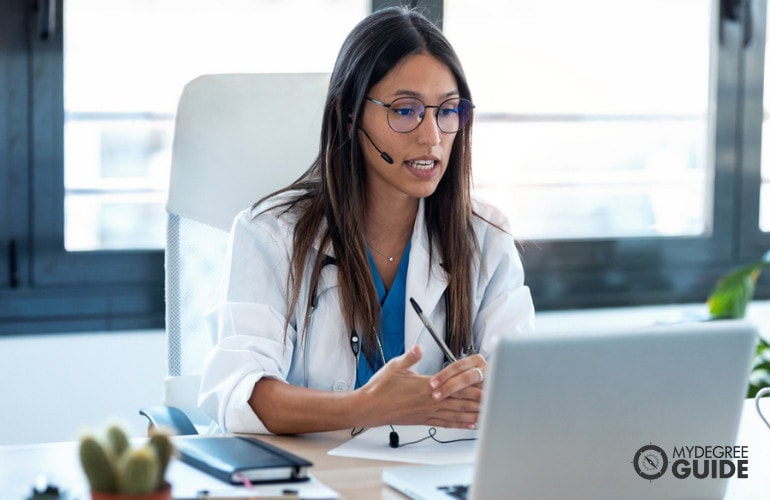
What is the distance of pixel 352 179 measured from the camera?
6.13ft

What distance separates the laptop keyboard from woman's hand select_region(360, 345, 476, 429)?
0.84 ft

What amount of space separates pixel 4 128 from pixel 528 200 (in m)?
1.48

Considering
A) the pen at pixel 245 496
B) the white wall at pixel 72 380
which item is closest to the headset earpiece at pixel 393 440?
the pen at pixel 245 496

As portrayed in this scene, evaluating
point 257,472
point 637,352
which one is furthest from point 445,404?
point 637,352

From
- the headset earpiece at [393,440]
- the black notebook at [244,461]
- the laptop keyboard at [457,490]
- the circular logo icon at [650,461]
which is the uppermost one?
the circular logo icon at [650,461]

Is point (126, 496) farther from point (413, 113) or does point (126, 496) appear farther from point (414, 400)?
point (413, 113)

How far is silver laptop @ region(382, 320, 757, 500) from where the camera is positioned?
1002mm

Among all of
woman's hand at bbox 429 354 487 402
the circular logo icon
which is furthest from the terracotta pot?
woman's hand at bbox 429 354 487 402

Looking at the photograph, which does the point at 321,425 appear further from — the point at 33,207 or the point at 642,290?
the point at 642,290

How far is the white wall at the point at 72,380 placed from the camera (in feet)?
8.38

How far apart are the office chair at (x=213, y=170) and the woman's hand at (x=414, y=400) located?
1.90 ft

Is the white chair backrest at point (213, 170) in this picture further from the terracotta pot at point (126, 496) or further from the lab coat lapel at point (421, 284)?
the terracotta pot at point (126, 496)

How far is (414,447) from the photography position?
1433mm

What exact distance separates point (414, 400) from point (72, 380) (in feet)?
4.65
